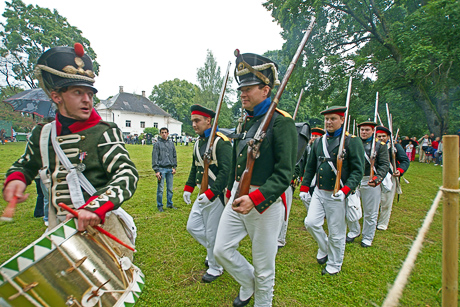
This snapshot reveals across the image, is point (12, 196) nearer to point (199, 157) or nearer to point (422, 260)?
point (199, 157)

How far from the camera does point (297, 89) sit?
2252cm

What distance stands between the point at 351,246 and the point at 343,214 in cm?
158

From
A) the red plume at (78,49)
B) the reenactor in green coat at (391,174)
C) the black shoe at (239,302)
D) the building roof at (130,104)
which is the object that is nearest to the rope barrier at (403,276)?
the black shoe at (239,302)

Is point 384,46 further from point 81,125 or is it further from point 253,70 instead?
point 81,125

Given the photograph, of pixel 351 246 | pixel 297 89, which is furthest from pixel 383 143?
pixel 297 89

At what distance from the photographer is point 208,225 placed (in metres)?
3.87

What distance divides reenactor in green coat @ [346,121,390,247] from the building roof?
51.1 m

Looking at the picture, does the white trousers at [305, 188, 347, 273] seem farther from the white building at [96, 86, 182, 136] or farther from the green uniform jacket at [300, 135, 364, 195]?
the white building at [96, 86, 182, 136]

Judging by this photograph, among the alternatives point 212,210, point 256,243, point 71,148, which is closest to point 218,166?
point 212,210

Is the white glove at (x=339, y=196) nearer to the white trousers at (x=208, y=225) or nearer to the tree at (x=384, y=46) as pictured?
the white trousers at (x=208, y=225)

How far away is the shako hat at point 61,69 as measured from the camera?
6.55ft

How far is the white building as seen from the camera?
162ft

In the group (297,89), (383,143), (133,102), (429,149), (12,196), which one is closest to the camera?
(12,196)

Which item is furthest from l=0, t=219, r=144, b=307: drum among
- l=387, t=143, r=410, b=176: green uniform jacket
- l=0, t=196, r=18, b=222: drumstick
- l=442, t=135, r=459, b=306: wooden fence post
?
l=387, t=143, r=410, b=176: green uniform jacket
